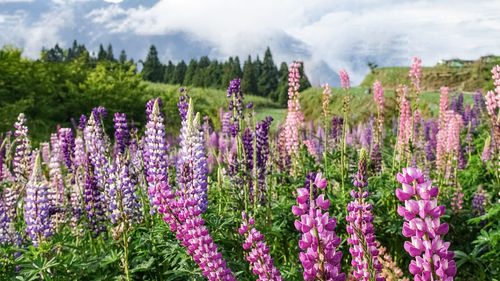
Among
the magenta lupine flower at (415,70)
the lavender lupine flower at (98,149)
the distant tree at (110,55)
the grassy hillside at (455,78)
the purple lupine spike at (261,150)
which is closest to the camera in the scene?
the lavender lupine flower at (98,149)

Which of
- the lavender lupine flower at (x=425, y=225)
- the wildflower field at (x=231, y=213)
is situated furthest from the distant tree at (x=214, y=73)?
the lavender lupine flower at (x=425, y=225)

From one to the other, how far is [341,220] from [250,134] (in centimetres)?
149

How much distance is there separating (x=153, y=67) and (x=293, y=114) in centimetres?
7414

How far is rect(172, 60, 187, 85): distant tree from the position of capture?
73.4 meters

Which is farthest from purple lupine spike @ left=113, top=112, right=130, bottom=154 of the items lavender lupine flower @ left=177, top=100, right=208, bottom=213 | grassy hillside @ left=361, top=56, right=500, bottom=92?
grassy hillside @ left=361, top=56, right=500, bottom=92

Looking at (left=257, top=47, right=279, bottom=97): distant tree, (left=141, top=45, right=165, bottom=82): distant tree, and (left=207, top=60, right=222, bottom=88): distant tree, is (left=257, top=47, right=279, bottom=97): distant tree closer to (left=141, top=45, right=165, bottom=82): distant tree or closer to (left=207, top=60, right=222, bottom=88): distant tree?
(left=207, top=60, right=222, bottom=88): distant tree

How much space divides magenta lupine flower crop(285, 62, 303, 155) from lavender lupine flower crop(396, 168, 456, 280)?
14.7ft

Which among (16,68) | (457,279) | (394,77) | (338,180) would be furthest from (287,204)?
(394,77)

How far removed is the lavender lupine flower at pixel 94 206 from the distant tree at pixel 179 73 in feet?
221

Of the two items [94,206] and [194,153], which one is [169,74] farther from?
[194,153]

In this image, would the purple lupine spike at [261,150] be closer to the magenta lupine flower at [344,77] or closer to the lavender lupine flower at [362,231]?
the magenta lupine flower at [344,77]

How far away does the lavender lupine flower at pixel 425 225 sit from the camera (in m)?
1.47

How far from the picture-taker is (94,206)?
15.0 feet

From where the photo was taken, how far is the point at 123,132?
481 centimetres
